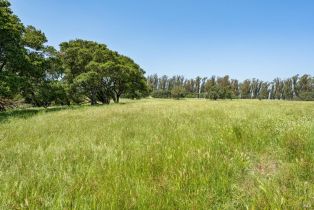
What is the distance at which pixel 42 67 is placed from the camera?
2252 cm

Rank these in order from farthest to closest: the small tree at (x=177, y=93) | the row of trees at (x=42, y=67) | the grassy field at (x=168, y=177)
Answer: the small tree at (x=177, y=93) → the row of trees at (x=42, y=67) → the grassy field at (x=168, y=177)

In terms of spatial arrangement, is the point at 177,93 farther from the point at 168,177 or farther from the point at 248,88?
the point at 168,177

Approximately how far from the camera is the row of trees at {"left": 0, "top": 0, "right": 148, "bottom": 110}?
17875 millimetres

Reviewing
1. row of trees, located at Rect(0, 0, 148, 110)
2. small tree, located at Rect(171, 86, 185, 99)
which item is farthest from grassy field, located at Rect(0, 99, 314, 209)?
small tree, located at Rect(171, 86, 185, 99)

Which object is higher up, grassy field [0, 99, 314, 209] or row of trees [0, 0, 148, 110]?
row of trees [0, 0, 148, 110]

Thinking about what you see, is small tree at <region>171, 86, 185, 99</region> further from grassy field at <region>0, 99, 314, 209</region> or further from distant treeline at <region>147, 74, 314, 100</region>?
grassy field at <region>0, 99, 314, 209</region>

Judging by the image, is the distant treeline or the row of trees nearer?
the row of trees

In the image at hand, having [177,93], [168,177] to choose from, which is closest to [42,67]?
[168,177]

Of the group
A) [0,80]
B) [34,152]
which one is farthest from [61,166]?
[0,80]

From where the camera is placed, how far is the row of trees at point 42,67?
17.9 m

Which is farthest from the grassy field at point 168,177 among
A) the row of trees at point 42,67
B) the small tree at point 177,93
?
the small tree at point 177,93

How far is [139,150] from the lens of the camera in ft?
14.8

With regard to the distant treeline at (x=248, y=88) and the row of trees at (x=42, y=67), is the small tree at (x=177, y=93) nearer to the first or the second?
the distant treeline at (x=248, y=88)

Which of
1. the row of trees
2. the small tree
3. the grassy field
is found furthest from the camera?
the small tree
